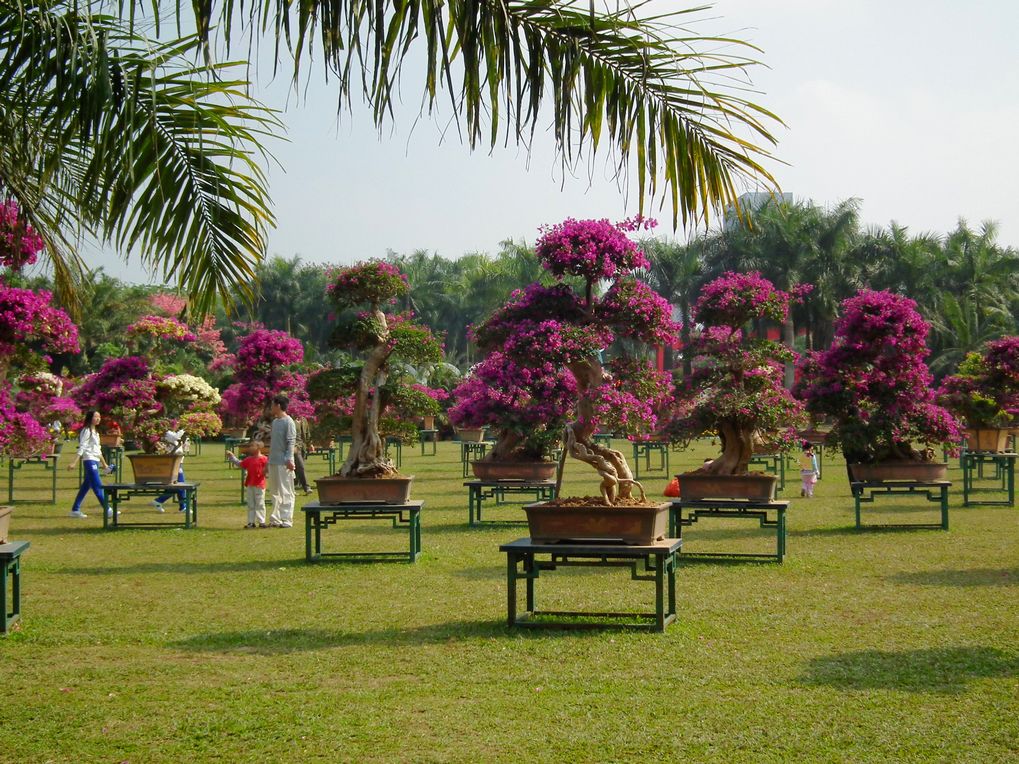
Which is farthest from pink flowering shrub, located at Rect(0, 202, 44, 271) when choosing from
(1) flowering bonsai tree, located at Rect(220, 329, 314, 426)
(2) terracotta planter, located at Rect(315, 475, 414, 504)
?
(1) flowering bonsai tree, located at Rect(220, 329, 314, 426)

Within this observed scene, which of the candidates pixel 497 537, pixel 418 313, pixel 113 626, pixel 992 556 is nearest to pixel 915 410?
pixel 992 556

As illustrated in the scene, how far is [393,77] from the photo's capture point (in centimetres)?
381

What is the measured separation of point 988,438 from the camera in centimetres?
1934

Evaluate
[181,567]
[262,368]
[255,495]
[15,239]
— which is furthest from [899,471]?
[15,239]

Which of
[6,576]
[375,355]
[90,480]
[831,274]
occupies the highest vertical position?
[831,274]

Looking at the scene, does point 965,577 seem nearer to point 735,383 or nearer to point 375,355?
point 735,383

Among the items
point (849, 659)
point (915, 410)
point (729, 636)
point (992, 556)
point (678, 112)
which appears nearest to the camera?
point (678, 112)

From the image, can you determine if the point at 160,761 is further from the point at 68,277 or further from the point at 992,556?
the point at 992,556

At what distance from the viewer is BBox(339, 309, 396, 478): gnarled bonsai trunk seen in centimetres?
1252

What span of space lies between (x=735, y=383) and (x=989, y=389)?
9797 mm

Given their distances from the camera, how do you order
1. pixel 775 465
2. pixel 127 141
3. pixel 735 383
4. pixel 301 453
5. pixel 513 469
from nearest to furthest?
1. pixel 127 141
2. pixel 735 383
3. pixel 513 469
4. pixel 301 453
5. pixel 775 465

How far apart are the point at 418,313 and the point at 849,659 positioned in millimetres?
54114

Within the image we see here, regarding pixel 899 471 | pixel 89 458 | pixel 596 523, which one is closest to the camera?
pixel 596 523

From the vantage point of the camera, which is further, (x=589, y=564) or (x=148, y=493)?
(x=148, y=493)
